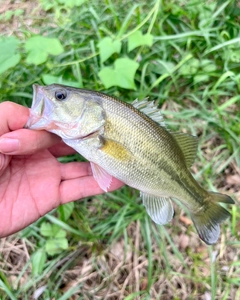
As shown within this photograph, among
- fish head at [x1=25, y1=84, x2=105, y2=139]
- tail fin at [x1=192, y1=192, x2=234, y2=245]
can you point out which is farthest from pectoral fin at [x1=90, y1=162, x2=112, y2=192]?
tail fin at [x1=192, y1=192, x2=234, y2=245]

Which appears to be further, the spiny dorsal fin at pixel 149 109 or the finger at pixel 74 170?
the finger at pixel 74 170

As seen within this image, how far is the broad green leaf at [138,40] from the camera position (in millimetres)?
2848

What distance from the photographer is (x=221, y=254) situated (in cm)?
280

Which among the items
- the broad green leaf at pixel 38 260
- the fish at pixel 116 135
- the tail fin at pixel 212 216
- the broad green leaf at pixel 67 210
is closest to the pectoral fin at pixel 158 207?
the fish at pixel 116 135

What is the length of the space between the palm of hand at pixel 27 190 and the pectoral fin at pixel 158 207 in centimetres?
67

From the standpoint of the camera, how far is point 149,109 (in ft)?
6.97

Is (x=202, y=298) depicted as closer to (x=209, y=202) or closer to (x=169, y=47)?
(x=209, y=202)

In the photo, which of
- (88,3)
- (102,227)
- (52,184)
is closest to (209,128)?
(102,227)

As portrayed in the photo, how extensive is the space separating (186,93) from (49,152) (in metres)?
1.52

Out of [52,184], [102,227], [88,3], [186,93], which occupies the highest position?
[88,3]

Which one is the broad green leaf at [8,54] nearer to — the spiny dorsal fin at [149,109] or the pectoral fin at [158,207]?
the spiny dorsal fin at [149,109]

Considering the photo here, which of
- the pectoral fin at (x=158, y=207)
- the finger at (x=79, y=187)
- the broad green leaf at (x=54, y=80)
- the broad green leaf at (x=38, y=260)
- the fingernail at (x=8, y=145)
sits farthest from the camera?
the broad green leaf at (x=54, y=80)

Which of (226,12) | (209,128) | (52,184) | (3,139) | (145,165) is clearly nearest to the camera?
(3,139)

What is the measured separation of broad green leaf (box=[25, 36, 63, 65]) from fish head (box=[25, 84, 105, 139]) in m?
0.90
